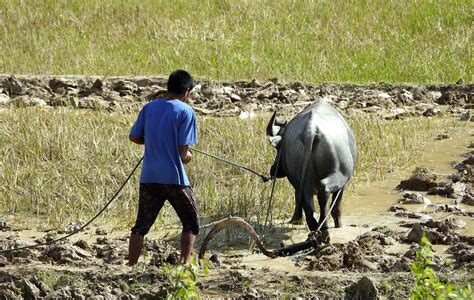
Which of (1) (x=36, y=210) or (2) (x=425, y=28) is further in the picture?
(2) (x=425, y=28)

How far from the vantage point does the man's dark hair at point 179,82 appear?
6281 mm

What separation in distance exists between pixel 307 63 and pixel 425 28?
3135 mm

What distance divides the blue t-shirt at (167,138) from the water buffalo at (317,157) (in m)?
1.41

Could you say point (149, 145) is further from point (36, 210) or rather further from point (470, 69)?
point (470, 69)

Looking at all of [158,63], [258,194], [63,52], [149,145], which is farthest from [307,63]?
[149,145]

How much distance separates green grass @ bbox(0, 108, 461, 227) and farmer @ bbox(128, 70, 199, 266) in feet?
5.45

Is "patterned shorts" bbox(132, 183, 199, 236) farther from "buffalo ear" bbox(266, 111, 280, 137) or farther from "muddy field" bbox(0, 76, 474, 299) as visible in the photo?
"buffalo ear" bbox(266, 111, 280, 137)

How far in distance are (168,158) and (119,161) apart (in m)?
3.40

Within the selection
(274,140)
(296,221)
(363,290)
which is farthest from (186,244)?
(274,140)

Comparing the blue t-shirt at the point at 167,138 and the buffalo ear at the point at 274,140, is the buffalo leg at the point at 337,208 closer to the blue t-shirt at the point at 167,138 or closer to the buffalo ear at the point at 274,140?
the buffalo ear at the point at 274,140

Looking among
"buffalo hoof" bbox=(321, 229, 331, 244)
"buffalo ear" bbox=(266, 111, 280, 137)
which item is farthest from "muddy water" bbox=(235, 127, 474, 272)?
"buffalo ear" bbox=(266, 111, 280, 137)

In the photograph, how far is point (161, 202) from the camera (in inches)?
252

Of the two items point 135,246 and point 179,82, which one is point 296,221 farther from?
point 179,82

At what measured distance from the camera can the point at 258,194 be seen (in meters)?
8.55
